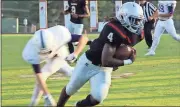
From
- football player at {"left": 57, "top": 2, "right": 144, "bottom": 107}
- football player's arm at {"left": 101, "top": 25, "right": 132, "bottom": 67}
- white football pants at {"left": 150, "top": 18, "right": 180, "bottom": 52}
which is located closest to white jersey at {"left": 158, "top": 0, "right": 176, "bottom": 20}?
white football pants at {"left": 150, "top": 18, "right": 180, "bottom": 52}

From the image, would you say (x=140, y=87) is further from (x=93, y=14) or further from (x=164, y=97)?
(x=93, y=14)

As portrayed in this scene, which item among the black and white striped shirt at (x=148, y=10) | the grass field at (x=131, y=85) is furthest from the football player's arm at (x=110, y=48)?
the black and white striped shirt at (x=148, y=10)

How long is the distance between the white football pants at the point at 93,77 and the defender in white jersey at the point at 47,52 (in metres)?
0.28

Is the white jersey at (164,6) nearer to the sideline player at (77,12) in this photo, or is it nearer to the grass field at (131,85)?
the grass field at (131,85)

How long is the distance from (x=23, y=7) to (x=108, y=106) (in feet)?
164

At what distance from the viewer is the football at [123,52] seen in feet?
22.9

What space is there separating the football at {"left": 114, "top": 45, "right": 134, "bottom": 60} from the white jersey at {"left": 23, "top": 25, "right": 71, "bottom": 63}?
956mm

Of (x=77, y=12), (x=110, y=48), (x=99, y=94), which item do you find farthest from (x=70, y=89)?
(x=77, y=12)

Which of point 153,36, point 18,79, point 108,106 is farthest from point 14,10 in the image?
point 108,106

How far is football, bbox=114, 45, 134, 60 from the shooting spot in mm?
6977

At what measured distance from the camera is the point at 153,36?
52.1ft

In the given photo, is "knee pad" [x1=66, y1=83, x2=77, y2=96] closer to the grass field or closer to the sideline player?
the grass field

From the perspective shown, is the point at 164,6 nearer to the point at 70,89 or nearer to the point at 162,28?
the point at 162,28

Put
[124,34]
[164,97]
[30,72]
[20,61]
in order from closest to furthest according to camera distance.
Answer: [124,34]
[164,97]
[30,72]
[20,61]
